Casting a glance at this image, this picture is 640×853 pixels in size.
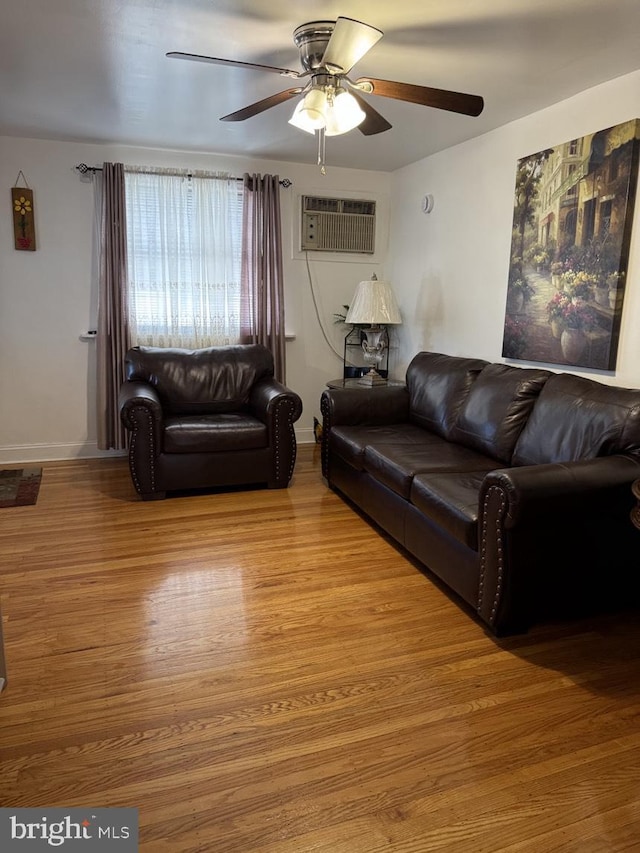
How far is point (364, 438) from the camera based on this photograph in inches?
143

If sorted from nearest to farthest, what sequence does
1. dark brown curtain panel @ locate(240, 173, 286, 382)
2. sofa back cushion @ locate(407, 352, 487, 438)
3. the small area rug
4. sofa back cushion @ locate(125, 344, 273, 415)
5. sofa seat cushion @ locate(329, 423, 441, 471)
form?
1. sofa seat cushion @ locate(329, 423, 441, 471)
2. sofa back cushion @ locate(407, 352, 487, 438)
3. the small area rug
4. sofa back cushion @ locate(125, 344, 273, 415)
5. dark brown curtain panel @ locate(240, 173, 286, 382)

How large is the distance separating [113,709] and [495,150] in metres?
3.80

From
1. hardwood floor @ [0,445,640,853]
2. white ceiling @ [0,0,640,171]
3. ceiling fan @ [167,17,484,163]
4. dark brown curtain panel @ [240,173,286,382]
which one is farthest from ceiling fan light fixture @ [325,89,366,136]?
dark brown curtain panel @ [240,173,286,382]

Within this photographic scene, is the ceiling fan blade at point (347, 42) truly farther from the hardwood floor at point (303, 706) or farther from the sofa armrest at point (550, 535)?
the hardwood floor at point (303, 706)

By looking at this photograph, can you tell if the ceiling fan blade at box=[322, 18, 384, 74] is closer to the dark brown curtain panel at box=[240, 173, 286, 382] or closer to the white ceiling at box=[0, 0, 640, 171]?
the white ceiling at box=[0, 0, 640, 171]

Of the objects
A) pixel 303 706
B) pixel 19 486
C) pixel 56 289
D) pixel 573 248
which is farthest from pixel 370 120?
pixel 19 486

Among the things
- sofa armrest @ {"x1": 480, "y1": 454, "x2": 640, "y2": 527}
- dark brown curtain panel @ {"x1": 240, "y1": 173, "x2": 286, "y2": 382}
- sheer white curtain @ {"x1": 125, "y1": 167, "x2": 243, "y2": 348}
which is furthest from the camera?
dark brown curtain panel @ {"x1": 240, "y1": 173, "x2": 286, "y2": 382}

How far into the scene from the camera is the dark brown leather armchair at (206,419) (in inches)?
151

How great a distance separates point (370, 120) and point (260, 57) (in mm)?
624

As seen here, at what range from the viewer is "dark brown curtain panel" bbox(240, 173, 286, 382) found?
4.82 metres

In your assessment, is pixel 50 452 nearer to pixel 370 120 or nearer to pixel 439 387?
pixel 439 387

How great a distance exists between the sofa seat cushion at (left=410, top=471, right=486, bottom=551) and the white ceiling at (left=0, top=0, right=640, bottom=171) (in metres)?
1.94

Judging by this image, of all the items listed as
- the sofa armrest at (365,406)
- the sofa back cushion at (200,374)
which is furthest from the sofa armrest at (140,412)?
the sofa armrest at (365,406)

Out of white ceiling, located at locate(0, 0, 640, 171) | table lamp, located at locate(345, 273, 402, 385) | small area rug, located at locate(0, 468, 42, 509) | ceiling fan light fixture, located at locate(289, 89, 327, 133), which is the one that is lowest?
small area rug, located at locate(0, 468, 42, 509)
